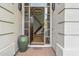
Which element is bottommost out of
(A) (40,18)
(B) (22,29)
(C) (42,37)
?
(C) (42,37)

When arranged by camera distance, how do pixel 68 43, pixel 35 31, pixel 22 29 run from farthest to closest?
pixel 35 31
pixel 22 29
pixel 68 43

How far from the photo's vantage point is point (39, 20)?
781 cm

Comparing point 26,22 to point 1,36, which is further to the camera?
point 26,22

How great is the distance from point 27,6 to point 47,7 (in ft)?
3.77

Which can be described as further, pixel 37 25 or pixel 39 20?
pixel 37 25

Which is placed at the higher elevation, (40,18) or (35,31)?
(40,18)

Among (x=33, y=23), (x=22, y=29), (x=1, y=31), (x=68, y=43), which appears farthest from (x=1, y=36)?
(x=33, y=23)

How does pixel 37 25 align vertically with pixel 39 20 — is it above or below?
below

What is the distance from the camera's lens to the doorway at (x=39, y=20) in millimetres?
7609

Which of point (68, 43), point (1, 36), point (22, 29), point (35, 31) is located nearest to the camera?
point (68, 43)

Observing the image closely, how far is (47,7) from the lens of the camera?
7637 millimetres

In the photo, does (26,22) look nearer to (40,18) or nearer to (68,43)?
(40,18)

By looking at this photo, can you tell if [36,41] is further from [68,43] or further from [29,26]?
[68,43]

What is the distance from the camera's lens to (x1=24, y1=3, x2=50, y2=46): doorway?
7.61 meters
